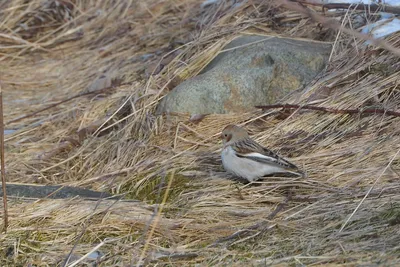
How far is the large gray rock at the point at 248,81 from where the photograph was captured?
561 cm

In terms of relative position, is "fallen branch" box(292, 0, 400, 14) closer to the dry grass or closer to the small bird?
the dry grass

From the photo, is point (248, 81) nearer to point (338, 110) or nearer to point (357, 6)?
point (338, 110)

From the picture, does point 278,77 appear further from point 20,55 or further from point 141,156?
point 20,55

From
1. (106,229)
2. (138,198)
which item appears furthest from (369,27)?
(106,229)

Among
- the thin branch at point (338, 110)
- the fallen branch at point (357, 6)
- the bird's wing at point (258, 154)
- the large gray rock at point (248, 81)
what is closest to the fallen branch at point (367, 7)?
the fallen branch at point (357, 6)

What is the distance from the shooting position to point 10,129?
6.47 meters

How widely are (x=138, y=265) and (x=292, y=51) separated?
300cm

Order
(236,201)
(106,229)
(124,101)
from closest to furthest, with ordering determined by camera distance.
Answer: (106,229) < (236,201) < (124,101)

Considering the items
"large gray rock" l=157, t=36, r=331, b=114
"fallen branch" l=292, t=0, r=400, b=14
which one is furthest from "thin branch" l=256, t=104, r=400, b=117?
"fallen branch" l=292, t=0, r=400, b=14

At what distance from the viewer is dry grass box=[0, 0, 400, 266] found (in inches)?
145

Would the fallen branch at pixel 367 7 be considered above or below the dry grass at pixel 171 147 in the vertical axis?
above

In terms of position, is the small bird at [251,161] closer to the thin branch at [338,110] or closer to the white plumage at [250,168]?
the white plumage at [250,168]

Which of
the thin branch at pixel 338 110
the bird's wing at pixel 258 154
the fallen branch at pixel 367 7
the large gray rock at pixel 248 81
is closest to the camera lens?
the bird's wing at pixel 258 154

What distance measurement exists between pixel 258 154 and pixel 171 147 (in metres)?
1.00
